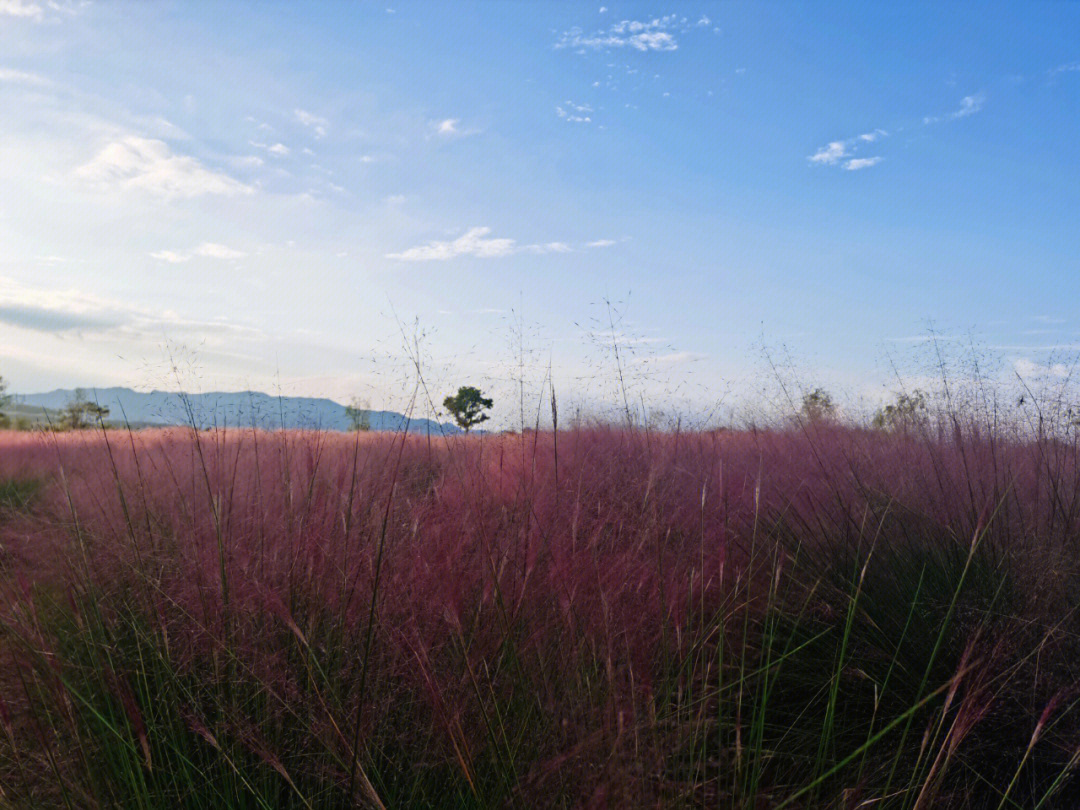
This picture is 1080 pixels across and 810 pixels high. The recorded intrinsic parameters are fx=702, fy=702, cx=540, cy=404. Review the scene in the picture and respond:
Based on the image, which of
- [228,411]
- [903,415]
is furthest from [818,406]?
[228,411]

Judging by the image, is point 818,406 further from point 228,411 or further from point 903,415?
point 228,411

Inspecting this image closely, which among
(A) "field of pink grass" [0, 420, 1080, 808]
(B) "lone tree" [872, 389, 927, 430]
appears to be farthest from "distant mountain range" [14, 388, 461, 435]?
(B) "lone tree" [872, 389, 927, 430]

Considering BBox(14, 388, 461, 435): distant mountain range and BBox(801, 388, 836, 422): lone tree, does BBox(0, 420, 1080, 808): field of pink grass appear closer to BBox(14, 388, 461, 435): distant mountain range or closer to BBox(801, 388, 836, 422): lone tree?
BBox(14, 388, 461, 435): distant mountain range

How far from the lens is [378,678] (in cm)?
183

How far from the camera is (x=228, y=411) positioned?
4.61 meters

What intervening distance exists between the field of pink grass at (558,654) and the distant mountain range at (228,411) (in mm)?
475

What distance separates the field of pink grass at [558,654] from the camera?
63.1 inches

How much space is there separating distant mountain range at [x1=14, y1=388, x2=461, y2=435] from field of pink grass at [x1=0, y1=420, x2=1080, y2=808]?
475 mm

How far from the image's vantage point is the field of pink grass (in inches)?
63.1

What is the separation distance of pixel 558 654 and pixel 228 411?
11.5 feet

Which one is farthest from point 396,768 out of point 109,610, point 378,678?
point 109,610

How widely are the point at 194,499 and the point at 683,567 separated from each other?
88.2 inches

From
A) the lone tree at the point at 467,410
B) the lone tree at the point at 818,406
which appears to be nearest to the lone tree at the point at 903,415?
the lone tree at the point at 818,406

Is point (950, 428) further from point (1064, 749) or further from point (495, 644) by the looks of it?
point (495, 644)
